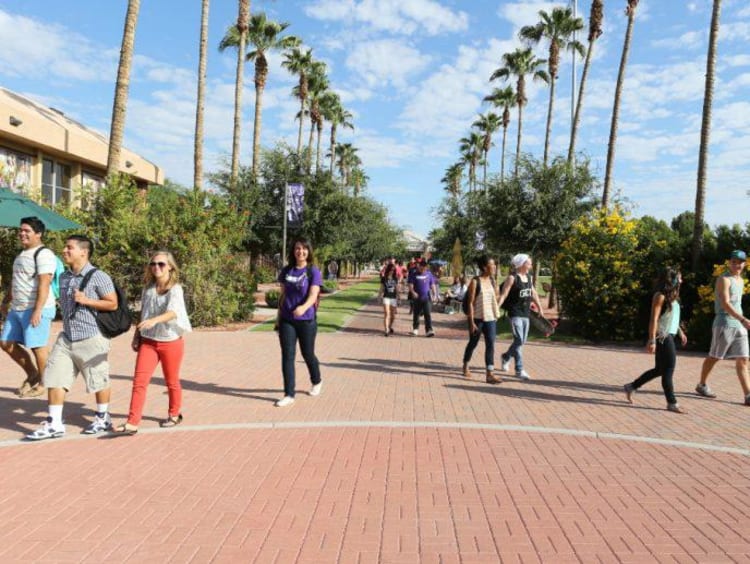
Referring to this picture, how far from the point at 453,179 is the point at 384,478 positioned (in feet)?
248

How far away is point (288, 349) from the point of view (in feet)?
20.9

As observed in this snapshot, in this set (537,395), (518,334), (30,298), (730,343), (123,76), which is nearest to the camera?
(30,298)

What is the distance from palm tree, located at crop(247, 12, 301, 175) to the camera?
1091 inches

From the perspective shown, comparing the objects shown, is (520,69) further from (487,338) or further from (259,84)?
(487,338)

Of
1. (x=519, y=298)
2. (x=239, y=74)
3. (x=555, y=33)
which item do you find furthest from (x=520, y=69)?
(x=519, y=298)

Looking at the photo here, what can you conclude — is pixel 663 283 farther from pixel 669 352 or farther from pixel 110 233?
pixel 110 233

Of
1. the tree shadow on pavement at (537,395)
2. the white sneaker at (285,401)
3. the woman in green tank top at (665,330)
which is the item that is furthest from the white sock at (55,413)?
the woman in green tank top at (665,330)

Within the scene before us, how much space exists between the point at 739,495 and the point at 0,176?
16.1 meters

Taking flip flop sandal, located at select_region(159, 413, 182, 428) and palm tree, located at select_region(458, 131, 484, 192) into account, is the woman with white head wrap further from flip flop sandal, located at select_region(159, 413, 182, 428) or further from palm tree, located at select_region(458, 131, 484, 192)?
palm tree, located at select_region(458, 131, 484, 192)

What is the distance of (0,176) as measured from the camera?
1459 cm

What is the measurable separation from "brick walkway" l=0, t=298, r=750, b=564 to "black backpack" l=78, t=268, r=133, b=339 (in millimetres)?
934

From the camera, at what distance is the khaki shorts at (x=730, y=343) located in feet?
22.9

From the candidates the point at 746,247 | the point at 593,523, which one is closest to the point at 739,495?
the point at 593,523

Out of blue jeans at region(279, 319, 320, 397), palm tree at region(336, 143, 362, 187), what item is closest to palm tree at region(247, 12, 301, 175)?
blue jeans at region(279, 319, 320, 397)
